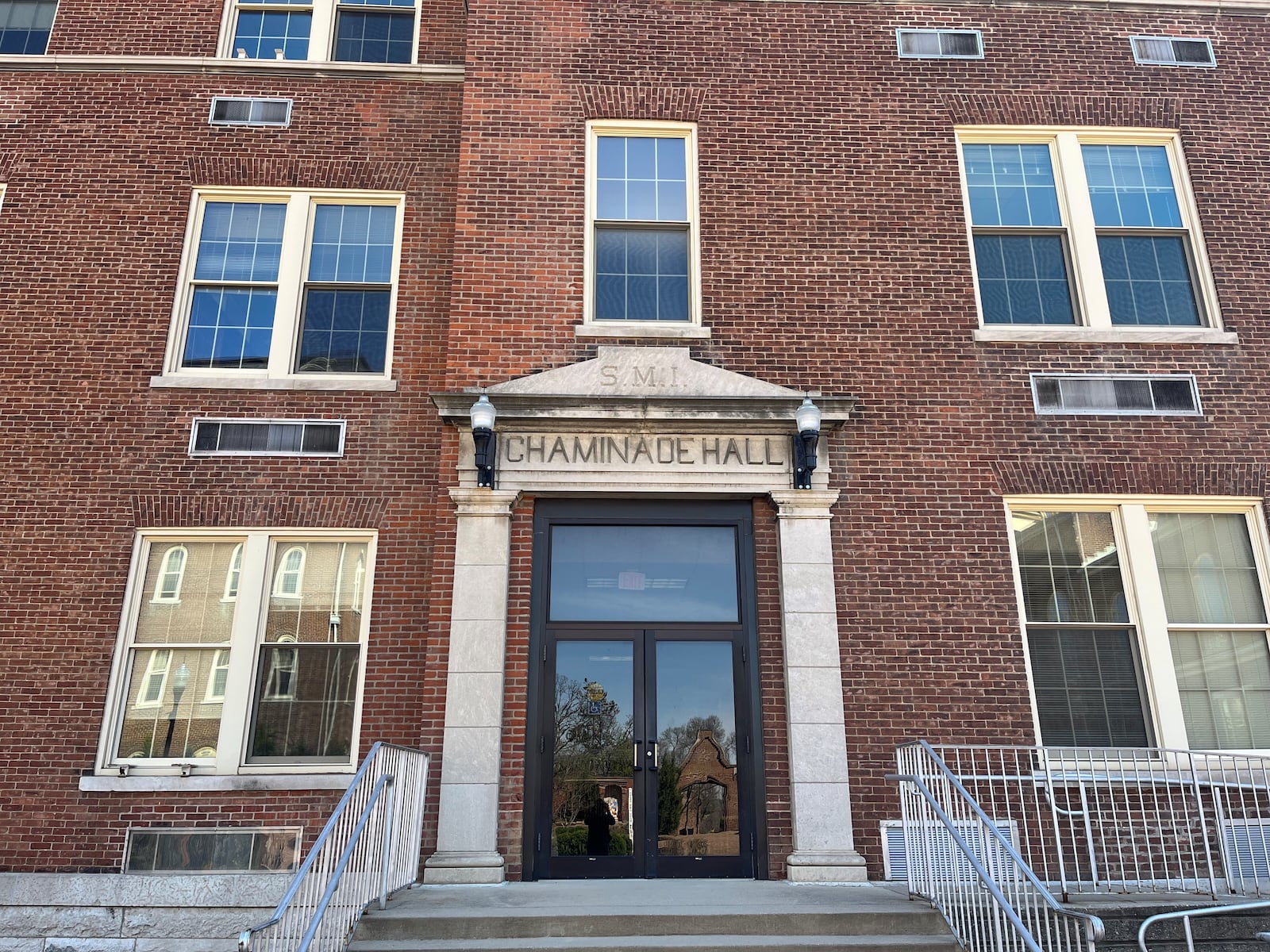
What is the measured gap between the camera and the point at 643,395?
8570 mm

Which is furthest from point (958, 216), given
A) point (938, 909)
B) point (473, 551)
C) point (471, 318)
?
point (938, 909)

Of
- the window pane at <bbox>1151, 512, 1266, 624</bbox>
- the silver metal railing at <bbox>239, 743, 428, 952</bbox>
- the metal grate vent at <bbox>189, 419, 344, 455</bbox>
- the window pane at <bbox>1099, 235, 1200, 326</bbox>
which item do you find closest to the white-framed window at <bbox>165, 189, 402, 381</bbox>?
the metal grate vent at <bbox>189, 419, 344, 455</bbox>

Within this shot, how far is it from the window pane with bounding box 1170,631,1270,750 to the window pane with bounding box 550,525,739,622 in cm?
398

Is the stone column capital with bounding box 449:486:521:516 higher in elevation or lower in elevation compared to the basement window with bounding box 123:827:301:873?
higher

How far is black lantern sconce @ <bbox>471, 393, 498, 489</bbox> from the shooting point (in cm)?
805

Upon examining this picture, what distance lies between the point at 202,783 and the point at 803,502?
5588mm

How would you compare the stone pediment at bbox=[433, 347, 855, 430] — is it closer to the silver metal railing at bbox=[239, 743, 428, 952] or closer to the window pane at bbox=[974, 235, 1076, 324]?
the window pane at bbox=[974, 235, 1076, 324]

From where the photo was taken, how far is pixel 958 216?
31.7 ft

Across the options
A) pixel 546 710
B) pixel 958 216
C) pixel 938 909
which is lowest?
pixel 938 909

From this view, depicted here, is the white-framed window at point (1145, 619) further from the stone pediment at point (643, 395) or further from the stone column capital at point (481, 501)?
the stone column capital at point (481, 501)

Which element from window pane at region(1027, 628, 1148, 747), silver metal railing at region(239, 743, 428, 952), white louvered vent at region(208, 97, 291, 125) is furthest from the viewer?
white louvered vent at region(208, 97, 291, 125)

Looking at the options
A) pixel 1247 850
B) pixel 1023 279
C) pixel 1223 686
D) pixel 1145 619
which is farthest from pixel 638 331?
pixel 1247 850

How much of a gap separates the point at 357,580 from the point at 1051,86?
8.56m

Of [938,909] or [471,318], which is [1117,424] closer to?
[938,909]
